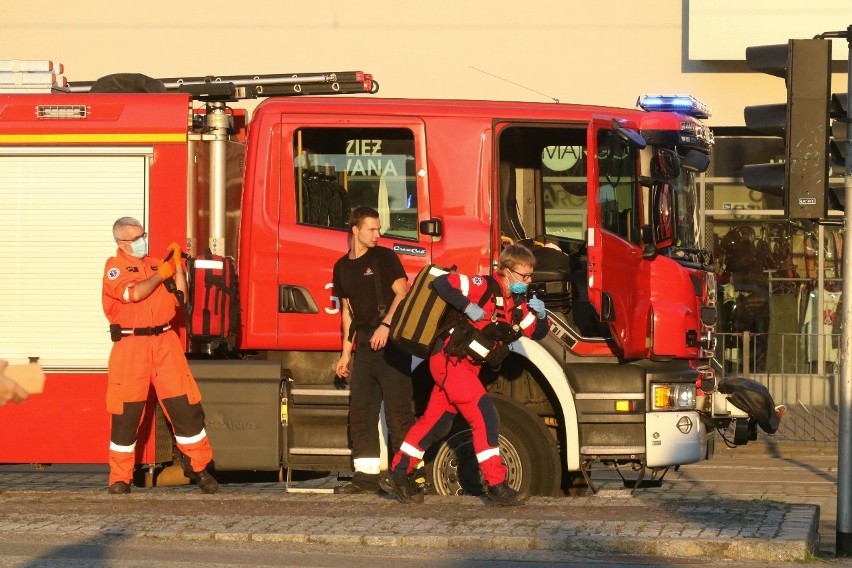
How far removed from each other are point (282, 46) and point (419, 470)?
43.2 feet

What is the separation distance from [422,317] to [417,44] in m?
13.1

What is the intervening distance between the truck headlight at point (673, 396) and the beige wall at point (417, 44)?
12.0m

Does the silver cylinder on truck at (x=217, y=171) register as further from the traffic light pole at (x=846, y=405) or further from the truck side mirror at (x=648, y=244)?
the traffic light pole at (x=846, y=405)

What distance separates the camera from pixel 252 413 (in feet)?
33.7

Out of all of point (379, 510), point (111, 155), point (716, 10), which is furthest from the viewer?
point (716, 10)

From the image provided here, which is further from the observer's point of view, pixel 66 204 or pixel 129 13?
pixel 129 13

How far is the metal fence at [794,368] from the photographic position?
60.2 ft

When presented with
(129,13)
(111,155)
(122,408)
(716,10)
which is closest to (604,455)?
(122,408)

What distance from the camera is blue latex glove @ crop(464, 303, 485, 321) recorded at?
9625mm

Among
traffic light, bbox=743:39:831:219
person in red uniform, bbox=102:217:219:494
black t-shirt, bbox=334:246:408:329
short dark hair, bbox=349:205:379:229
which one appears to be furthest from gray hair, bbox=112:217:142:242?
traffic light, bbox=743:39:831:219

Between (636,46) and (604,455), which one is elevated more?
(636,46)

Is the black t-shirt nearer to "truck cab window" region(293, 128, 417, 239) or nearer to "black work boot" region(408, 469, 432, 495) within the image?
"truck cab window" region(293, 128, 417, 239)

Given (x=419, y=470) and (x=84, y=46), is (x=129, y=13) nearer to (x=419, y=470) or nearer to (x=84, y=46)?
(x=84, y=46)

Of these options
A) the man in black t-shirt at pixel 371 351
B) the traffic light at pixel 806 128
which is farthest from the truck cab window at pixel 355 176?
the traffic light at pixel 806 128
